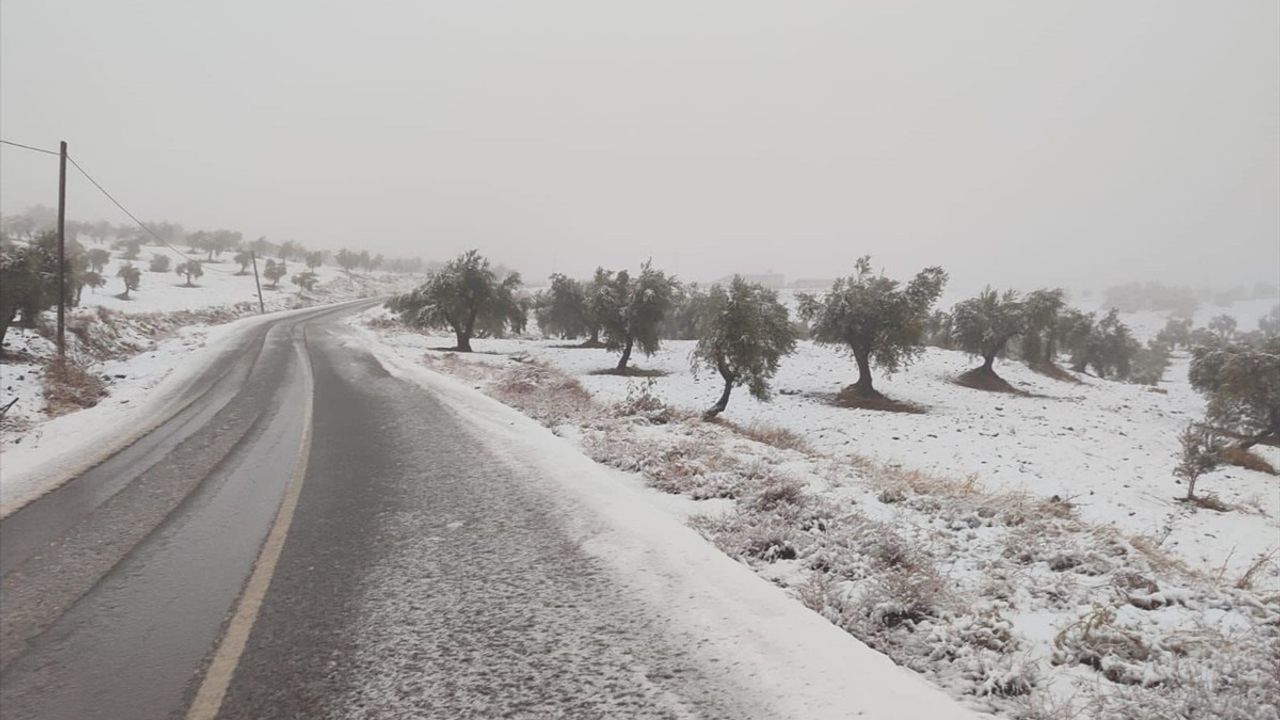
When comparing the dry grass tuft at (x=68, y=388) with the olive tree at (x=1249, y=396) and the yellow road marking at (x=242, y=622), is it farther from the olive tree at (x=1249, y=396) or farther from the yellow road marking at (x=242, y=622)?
the olive tree at (x=1249, y=396)

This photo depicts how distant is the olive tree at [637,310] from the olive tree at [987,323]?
1152 inches

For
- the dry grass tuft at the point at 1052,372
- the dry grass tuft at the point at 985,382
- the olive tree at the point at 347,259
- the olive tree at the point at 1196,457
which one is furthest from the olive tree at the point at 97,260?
the dry grass tuft at the point at 1052,372

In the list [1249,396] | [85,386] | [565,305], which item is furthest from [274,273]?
[1249,396]

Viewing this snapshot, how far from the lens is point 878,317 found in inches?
1328

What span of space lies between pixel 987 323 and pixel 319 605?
54.6 metres

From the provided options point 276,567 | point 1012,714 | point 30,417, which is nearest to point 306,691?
point 276,567

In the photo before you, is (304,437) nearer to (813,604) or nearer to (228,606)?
(228,606)

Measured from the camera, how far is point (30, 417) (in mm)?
11375

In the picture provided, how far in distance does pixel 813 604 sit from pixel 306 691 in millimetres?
3472

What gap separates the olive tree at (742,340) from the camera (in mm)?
22078

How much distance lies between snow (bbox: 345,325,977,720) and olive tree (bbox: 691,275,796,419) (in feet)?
51.1

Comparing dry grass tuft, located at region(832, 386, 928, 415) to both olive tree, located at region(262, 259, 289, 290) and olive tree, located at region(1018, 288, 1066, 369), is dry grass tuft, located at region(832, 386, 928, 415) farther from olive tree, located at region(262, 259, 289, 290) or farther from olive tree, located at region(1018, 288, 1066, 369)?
olive tree, located at region(262, 259, 289, 290)

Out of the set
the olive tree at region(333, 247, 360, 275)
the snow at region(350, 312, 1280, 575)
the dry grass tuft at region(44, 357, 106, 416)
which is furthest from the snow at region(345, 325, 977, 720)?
the olive tree at region(333, 247, 360, 275)

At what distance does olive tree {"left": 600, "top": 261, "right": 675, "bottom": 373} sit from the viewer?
3716cm
